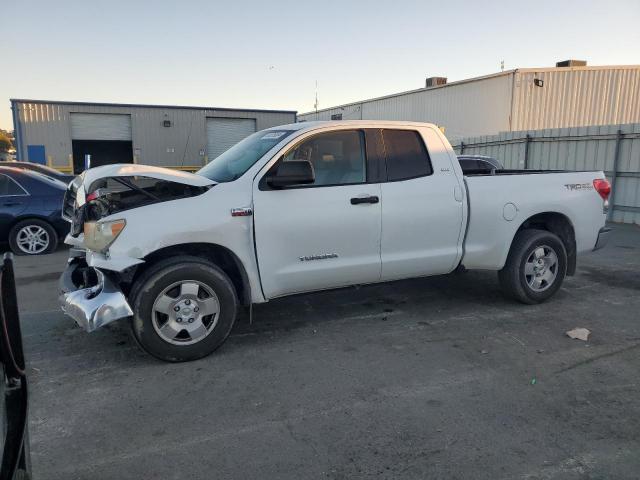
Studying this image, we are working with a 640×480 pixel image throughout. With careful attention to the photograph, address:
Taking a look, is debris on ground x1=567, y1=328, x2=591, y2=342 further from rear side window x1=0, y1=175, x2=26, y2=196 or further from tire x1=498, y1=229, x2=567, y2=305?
rear side window x1=0, y1=175, x2=26, y2=196

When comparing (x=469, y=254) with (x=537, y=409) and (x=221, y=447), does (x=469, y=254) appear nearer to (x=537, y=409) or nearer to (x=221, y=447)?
(x=537, y=409)

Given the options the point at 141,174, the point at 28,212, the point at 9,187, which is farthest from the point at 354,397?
the point at 9,187

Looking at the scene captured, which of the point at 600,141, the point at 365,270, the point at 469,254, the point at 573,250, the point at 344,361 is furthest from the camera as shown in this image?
the point at 600,141

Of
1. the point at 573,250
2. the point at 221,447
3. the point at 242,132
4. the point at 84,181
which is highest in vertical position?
the point at 242,132

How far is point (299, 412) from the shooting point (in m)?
3.29

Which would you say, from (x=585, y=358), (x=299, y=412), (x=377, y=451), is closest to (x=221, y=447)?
(x=299, y=412)

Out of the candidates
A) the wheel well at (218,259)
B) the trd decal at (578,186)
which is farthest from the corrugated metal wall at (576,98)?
the wheel well at (218,259)

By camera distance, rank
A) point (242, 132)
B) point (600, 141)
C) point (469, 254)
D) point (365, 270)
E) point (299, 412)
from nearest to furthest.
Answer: point (299, 412), point (365, 270), point (469, 254), point (600, 141), point (242, 132)

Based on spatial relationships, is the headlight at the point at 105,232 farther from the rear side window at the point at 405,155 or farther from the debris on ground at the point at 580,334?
the debris on ground at the point at 580,334

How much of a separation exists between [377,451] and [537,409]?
121cm

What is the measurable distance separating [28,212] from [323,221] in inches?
256

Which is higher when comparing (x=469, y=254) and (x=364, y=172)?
(x=364, y=172)

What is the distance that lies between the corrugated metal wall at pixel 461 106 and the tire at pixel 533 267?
2002cm

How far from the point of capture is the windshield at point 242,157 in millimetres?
4414
